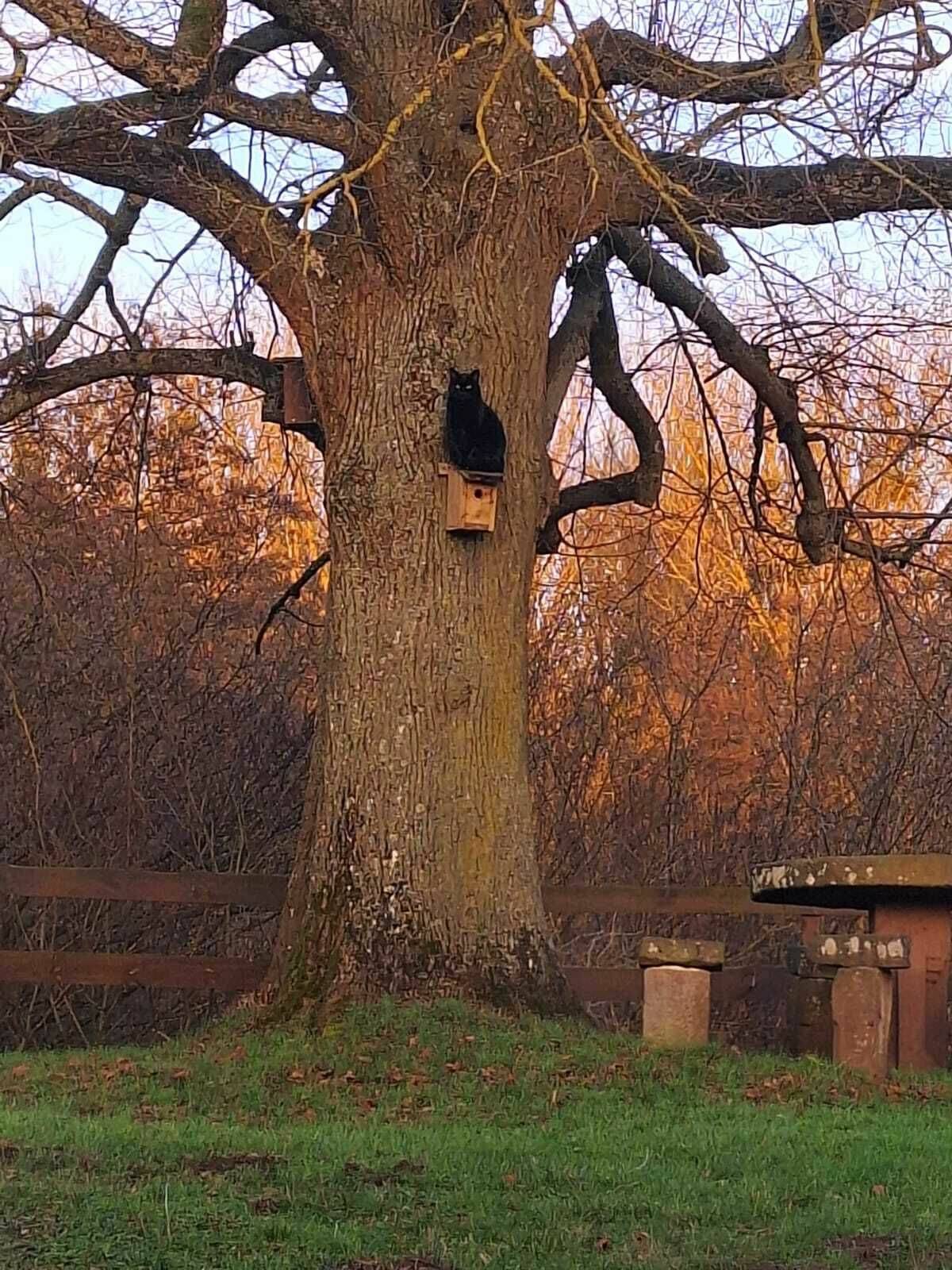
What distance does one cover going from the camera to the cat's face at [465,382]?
371 inches

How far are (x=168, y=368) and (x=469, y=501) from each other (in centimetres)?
269

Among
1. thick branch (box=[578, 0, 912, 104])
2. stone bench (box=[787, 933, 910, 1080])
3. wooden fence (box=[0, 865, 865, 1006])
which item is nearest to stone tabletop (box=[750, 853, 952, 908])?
stone bench (box=[787, 933, 910, 1080])

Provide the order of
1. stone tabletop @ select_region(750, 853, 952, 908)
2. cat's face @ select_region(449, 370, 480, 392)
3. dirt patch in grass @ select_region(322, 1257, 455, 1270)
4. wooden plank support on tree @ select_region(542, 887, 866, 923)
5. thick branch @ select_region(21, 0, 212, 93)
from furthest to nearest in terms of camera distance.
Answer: wooden plank support on tree @ select_region(542, 887, 866, 923) → cat's face @ select_region(449, 370, 480, 392) → stone tabletop @ select_region(750, 853, 952, 908) → thick branch @ select_region(21, 0, 212, 93) → dirt patch in grass @ select_region(322, 1257, 455, 1270)

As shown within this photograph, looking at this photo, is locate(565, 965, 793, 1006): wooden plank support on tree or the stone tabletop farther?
locate(565, 965, 793, 1006): wooden plank support on tree

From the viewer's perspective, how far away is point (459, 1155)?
20.1 ft

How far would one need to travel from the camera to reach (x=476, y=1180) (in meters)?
5.73

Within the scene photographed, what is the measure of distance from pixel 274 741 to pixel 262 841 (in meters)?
0.84

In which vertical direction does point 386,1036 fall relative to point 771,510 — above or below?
below

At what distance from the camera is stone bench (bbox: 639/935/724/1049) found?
893 centimetres

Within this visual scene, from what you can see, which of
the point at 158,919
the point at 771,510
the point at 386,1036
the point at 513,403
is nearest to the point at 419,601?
the point at 513,403

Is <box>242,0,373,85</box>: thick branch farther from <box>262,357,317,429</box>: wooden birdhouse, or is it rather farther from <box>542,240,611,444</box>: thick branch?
<box>542,240,611,444</box>: thick branch

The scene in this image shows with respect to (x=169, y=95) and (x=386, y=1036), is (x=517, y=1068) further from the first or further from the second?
(x=169, y=95)

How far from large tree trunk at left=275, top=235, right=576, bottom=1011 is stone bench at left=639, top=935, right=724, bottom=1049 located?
0.48m

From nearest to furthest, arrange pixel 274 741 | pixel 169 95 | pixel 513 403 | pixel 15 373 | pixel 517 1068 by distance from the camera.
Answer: pixel 517 1068 < pixel 169 95 < pixel 513 403 < pixel 15 373 < pixel 274 741
